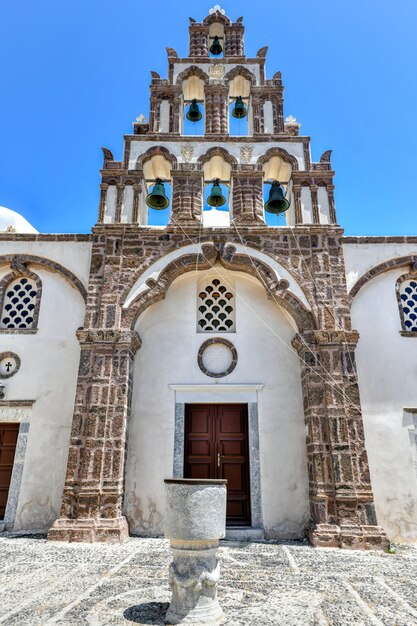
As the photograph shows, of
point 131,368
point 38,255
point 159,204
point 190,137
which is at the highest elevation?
point 190,137

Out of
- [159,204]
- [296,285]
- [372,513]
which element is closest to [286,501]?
[372,513]

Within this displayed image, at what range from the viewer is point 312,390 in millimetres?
6465

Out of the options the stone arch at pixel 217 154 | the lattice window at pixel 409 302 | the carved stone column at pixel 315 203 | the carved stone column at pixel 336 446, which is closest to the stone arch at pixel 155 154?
the stone arch at pixel 217 154

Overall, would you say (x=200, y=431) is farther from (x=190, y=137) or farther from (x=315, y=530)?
(x=190, y=137)

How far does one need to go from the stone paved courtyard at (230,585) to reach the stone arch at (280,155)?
21.0 feet

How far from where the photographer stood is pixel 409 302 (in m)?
7.48

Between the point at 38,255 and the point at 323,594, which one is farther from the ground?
the point at 38,255

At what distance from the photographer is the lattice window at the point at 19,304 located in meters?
7.44

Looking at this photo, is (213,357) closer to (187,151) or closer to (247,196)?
(247,196)

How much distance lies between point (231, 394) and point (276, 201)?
3.59 metres

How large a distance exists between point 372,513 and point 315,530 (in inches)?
32.5

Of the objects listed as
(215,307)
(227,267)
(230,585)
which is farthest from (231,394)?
(230,585)

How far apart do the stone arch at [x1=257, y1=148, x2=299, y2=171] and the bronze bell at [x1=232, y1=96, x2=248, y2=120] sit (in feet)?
5.14

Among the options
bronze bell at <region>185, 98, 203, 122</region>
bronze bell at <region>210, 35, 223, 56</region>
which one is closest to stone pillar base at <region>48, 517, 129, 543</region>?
bronze bell at <region>185, 98, 203, 122</region>
